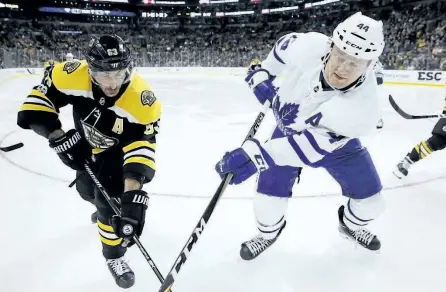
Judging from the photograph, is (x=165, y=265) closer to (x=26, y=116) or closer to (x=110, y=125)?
(x=110, y=125)

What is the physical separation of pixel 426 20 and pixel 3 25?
63.5 ft

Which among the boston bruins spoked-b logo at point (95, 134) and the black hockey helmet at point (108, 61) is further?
the boston bruins spoked-b logo at point (95, 134)

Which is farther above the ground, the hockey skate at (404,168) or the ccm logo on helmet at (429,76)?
the hockey skate at (404,168)

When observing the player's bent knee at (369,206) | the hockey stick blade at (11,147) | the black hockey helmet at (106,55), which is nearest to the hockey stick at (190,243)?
the black hockey helmet at (106,55)

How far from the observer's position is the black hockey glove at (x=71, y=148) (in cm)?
171

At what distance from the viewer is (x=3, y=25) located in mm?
19938

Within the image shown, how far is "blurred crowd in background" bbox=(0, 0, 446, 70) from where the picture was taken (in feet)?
38.7

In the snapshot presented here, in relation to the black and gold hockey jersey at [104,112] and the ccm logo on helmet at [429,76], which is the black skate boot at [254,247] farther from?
the ccm logo on helmet at [429,76]

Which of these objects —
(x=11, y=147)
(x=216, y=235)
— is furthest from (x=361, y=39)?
(x=11, y=147)

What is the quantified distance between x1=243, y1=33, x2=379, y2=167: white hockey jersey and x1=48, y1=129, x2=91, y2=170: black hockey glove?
2.46 feet

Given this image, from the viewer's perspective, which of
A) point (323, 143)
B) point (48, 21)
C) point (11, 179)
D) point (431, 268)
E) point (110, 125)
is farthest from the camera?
point (48, 21)

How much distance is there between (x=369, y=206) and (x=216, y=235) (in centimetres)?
90

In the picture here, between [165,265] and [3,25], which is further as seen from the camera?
[3,25]

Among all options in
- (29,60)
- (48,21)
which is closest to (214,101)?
(29,60)
